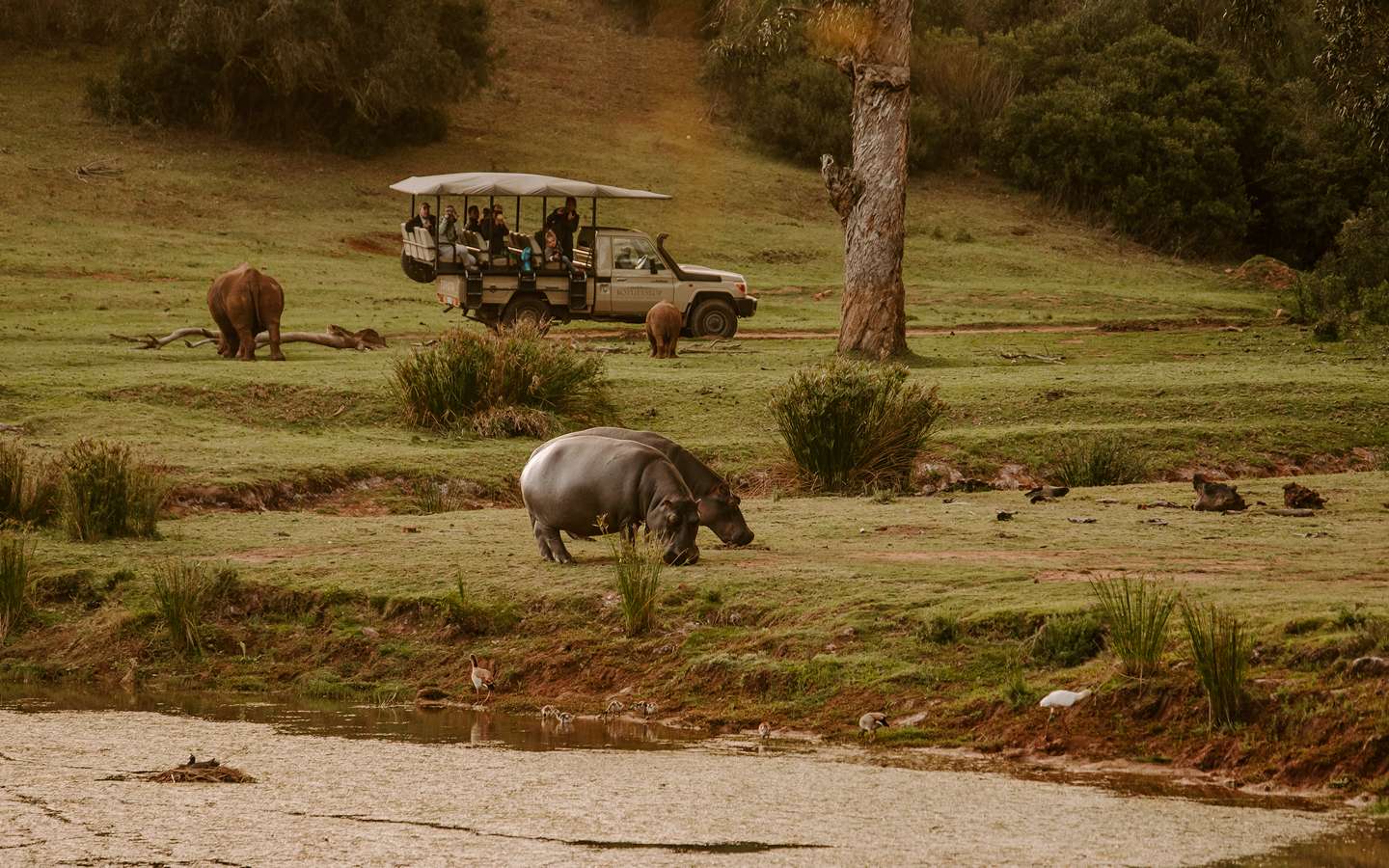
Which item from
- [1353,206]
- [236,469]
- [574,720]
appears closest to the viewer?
[574,720]

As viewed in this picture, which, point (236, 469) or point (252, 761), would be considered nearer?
point (252, 761)

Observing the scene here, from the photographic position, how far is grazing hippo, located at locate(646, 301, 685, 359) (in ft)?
85.9

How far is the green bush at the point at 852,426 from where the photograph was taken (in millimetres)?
16094

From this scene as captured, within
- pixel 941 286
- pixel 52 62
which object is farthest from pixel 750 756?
pixel 52 62

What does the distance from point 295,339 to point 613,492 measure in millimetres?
15470

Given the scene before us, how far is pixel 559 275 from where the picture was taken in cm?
Answer: 2953

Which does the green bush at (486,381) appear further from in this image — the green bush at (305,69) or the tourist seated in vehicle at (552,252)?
the green bush at (305,69)

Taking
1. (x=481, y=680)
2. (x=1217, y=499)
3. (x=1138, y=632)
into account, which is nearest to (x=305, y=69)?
(x=1217, y=499)

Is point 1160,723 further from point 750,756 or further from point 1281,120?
point 1281,120

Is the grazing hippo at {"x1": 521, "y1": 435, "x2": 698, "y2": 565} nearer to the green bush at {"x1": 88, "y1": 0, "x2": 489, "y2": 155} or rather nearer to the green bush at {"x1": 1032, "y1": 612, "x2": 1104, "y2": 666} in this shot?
the green bush at {"x1": 1032, "y1": 612, "x2": 1104, "y2": 666}

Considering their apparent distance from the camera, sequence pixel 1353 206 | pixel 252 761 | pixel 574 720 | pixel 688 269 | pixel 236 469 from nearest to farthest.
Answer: pixel 252 761
pixel 574 720
pixel 236 469
pixel 688 269
pixel 1353 206

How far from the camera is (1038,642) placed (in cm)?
941

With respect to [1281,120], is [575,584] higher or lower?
lower

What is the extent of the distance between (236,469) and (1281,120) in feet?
150
